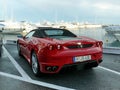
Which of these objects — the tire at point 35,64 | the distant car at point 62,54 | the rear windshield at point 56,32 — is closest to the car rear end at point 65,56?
the distant car at point 62,54

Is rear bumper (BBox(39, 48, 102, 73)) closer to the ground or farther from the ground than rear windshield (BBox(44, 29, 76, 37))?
closer to the ground

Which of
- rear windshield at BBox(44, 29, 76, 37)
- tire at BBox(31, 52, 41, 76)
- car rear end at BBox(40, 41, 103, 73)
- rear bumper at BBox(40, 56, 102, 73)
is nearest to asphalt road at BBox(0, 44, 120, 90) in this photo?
tire at BBox(31, 52, 41, 76)

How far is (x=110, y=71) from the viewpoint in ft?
22.8

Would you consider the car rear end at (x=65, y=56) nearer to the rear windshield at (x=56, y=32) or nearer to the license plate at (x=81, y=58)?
the license plate at (x=81, y=58)

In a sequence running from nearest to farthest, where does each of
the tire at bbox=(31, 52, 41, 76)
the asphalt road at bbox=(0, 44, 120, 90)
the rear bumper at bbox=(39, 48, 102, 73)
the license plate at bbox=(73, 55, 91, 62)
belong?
the asphalt road at bbox=(0, 44, 120, 90)
the rear bumper at bbox=(39, 48, 102, 73)
the license plate at bbox=(73, 55, 91, 62)
the tire at bbox=(31, 52, 41, 76)

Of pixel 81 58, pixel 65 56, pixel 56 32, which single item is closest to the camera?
pixel 65 56

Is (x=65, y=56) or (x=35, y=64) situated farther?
(x=35, y=64)

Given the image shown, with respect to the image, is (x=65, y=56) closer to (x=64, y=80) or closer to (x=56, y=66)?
(x=56, y=66)

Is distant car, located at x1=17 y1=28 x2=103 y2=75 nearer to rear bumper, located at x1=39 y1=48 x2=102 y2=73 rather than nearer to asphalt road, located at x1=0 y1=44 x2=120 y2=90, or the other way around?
rear bumper, located at x1=39 y1=48 x2=102 y2=73

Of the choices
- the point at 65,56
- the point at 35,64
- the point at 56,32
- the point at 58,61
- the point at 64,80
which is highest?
the point at 56,32

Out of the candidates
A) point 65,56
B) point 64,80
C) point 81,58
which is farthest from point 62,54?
point 64,80

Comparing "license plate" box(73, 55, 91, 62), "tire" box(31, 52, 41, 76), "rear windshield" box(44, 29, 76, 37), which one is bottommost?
"tire" box(31, 52, 41, 76)

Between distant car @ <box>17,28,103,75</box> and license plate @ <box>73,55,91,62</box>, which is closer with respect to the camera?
distant car @ <box>17,28,103,75</box>

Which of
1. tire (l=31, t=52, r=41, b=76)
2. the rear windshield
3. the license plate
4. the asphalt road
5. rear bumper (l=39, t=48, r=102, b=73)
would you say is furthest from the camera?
the rear windshield
